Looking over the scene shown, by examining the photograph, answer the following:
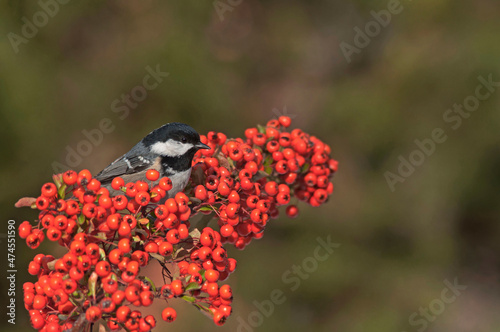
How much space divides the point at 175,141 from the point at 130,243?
101 centimetres

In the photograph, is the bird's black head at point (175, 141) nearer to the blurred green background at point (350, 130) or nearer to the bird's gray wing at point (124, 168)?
the bird's gray wing at point (124, 168)

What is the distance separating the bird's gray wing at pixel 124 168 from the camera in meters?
3.37

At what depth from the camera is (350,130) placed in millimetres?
6363

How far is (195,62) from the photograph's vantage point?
6.07m

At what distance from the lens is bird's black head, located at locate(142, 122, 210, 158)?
2.88 m

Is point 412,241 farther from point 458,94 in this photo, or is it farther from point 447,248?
point 458,94

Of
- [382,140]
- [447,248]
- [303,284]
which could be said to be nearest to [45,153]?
[303,284]

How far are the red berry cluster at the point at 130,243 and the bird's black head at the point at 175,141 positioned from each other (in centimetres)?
25

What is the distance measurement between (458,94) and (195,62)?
3.49 m

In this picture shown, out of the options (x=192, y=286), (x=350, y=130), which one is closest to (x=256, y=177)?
(x=192, y=286)

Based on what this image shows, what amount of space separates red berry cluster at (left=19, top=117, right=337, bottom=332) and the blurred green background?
11.5 feet

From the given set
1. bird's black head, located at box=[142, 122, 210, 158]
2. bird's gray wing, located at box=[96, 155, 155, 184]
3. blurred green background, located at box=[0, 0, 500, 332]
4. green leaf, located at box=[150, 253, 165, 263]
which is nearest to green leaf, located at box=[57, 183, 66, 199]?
green leaf, located at box=[150, 253, 165, 263]

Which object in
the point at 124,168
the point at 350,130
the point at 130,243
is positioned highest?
the point at 350,130

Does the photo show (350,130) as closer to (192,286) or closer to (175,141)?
(175,141)
